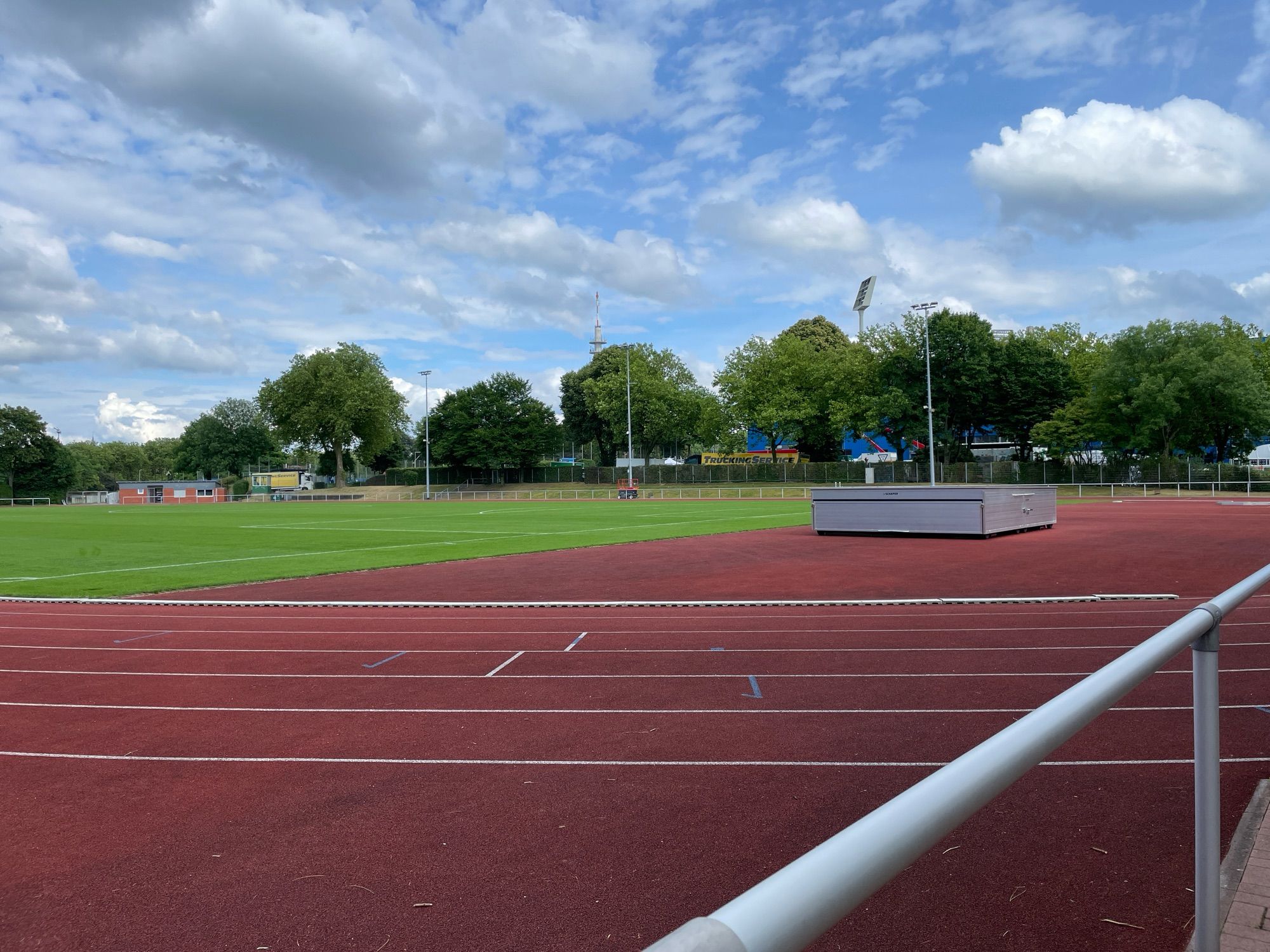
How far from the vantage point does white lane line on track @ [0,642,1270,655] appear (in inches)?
381

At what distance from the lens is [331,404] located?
3664 inches

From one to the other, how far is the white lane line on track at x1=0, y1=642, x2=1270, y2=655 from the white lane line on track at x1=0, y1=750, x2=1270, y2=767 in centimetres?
351

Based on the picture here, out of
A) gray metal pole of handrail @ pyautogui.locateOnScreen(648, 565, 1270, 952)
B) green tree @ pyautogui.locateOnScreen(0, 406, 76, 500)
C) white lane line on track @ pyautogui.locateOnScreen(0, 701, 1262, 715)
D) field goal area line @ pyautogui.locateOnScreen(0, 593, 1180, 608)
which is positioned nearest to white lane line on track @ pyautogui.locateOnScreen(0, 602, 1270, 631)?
field goal area line @ pyautogui.locateOnScreen(0, 593, 1180, 608)

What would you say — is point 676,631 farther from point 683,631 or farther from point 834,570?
point 834,570

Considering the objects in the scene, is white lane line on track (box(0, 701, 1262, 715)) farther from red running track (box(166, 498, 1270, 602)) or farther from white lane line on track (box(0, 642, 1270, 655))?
red running track (box(166, 498, 1270, 602))

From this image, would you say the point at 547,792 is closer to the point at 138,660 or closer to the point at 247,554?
the point at 138,660

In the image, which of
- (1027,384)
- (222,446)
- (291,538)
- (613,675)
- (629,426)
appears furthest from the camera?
(222,446)

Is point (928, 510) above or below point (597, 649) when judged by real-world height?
above

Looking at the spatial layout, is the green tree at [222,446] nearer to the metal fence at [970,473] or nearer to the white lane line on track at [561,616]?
the metal fence at [970,473]

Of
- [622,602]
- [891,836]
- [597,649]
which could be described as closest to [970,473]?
[622,602]

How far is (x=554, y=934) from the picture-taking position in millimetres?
3922

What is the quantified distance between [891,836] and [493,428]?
3867 inches

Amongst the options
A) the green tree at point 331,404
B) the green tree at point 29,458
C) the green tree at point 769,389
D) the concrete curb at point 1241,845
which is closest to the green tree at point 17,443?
the green tree at point 29,458

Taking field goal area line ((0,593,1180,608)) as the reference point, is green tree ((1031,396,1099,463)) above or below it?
above
